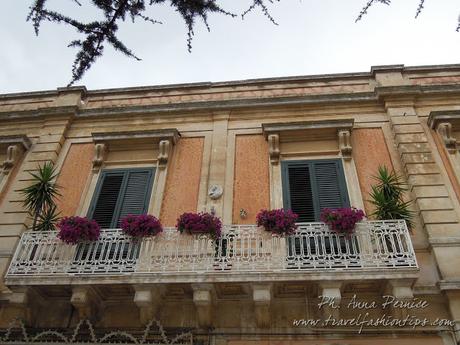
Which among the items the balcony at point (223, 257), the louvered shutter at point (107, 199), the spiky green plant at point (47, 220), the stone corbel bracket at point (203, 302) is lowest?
the stone corbel bracket at point (203, 302)

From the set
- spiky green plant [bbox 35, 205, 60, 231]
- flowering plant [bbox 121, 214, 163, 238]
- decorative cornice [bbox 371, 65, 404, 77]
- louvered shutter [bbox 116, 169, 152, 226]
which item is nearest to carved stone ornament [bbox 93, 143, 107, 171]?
louvered shutter [bbox 116, 169, 152, 226]


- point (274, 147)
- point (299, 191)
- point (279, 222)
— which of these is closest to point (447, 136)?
point (299, 191)

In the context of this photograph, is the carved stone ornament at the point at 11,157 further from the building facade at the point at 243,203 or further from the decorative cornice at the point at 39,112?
the decorative cornice at the point at 39,112

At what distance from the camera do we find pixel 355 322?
6836 millimetres

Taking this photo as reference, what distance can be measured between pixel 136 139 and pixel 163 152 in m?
0.88

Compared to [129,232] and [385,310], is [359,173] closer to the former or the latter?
[385,310]

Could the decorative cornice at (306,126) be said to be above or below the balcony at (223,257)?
above

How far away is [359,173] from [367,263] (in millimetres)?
2873

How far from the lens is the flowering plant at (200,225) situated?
7445 mm

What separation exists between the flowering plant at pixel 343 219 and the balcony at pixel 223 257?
136mm

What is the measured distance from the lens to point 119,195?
937cm

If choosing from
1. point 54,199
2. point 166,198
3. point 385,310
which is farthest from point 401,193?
point 54,199

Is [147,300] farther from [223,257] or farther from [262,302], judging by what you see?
[262,302]

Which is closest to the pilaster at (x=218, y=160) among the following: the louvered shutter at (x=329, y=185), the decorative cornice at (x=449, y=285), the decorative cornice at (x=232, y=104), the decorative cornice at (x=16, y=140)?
the decorative cornice at (x=232, y=104)
